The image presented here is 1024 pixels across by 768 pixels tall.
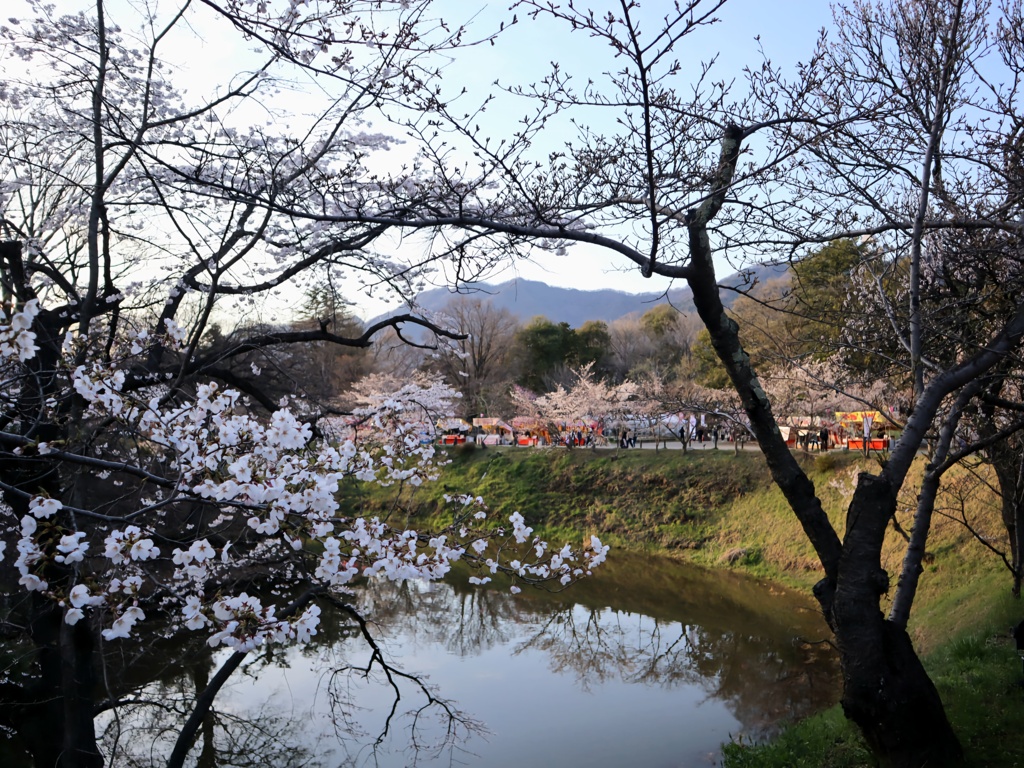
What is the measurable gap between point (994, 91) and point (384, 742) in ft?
26.0

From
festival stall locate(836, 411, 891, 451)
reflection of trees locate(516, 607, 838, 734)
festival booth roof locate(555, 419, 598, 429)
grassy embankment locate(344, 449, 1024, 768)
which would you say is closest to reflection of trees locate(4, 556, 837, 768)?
reflection of trees locate(516, 607, 838, 734)

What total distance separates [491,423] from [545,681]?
1822 centimetres

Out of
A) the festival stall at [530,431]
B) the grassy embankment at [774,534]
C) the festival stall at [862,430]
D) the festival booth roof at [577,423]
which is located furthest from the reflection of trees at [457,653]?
the festival stall at [530,431]

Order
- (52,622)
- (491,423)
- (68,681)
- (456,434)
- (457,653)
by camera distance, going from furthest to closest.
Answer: (456,434) → (491,423) → (457,653) → (52,622) → (68,681)

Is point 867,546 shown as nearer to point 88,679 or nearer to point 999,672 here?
point 999,672

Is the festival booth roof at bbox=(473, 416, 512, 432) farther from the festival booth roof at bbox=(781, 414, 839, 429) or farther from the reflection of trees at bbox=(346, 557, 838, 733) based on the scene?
the reflection of trees at bbox=(346, 557, 838, 733)

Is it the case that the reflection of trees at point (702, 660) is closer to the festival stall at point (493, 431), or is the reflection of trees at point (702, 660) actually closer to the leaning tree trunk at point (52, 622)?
the leaning tree trunk at point (52, 622)

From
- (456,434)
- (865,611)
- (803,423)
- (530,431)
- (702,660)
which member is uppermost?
(803,423)

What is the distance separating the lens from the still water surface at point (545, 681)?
25.8 feet

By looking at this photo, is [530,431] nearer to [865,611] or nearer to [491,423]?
[491,423]

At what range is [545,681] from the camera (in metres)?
10.2

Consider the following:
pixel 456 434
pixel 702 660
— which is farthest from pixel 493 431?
pixel 702 660

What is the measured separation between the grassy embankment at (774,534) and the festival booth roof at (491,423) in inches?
68.8

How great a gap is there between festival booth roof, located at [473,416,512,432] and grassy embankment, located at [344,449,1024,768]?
1747 millimetres
